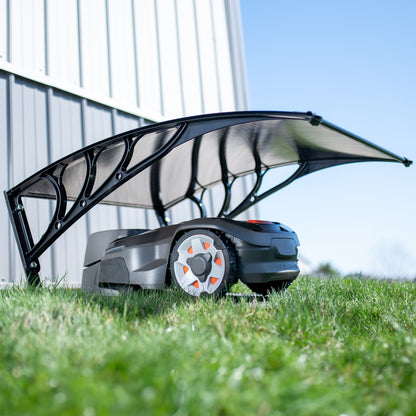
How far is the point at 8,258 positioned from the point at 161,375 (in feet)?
12.0

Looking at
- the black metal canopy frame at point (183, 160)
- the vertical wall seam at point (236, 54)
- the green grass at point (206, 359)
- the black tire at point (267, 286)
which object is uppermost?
the vertical wall seam at point (236, 54)

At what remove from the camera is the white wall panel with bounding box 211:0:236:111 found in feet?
24.9

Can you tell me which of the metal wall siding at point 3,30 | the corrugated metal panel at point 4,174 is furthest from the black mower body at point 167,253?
the metal wall siding at point 3,30

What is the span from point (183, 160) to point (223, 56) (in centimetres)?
463

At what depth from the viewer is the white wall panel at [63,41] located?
203 inches

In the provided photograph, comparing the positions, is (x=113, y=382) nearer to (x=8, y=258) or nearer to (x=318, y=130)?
(x=318, y=130)

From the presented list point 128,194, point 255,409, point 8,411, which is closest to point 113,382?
point 8,411

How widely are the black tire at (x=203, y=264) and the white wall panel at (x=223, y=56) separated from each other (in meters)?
5.09

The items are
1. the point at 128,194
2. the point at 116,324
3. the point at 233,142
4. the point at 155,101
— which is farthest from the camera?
the point at 155,101

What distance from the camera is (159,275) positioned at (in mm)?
2898

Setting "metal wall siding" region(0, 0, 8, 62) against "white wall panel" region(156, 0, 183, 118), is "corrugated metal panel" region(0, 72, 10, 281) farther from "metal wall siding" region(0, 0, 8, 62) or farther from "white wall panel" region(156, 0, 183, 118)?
"white wall panel" region(156, 0, 183, 118)

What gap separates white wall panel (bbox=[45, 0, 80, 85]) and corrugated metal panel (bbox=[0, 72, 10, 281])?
0.67 metres

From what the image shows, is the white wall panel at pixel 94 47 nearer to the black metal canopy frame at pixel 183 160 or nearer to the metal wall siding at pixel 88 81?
the metal wall siding at pixel 88 81

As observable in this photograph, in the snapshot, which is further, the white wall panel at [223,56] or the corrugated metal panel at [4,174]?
the white wall panel at [223,56]
